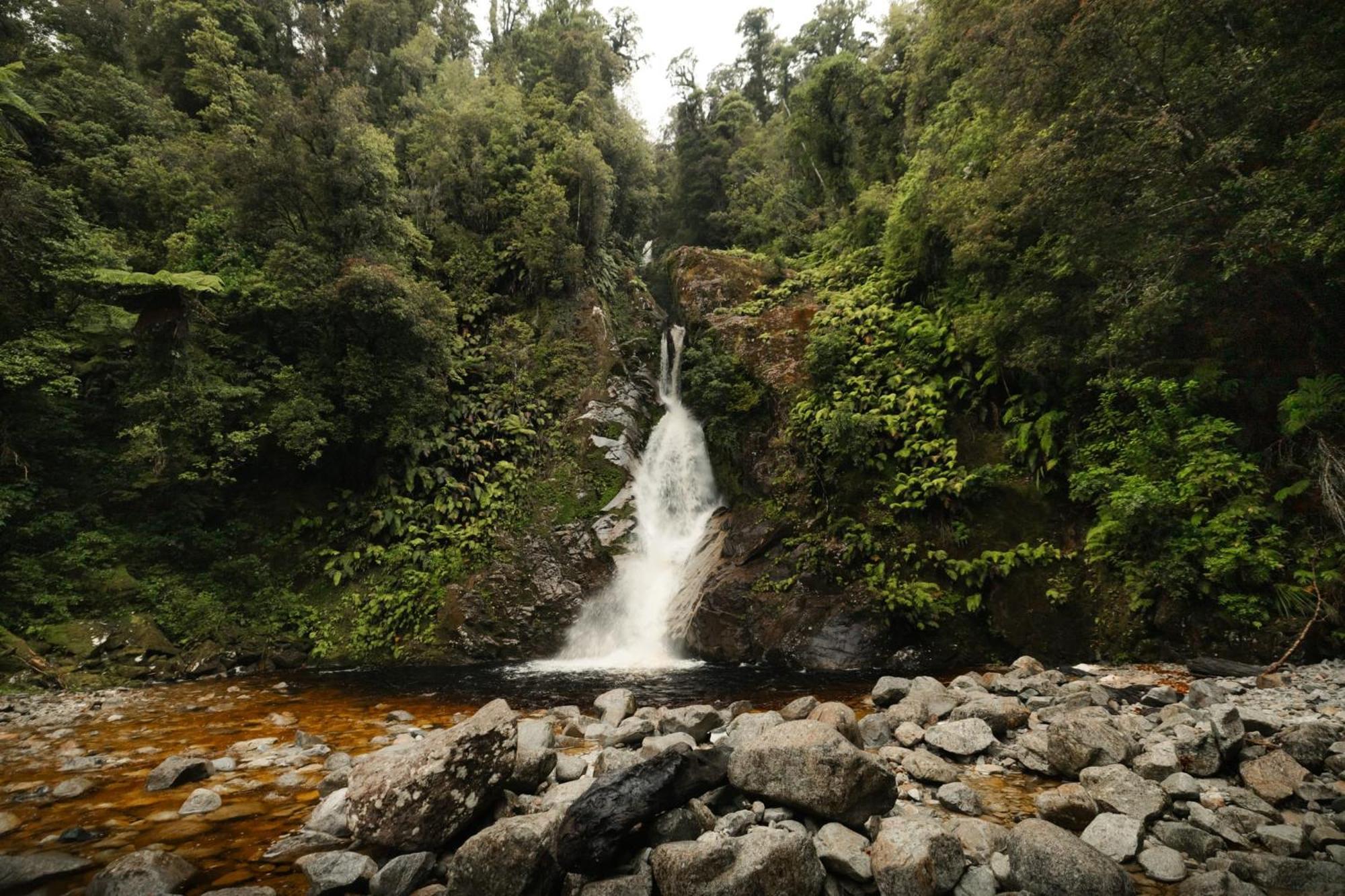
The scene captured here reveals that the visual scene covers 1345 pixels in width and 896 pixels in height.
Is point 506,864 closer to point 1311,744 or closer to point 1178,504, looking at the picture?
point 1311,744

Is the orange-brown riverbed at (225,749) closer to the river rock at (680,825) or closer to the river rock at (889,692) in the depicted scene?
the river rock at (889,692)

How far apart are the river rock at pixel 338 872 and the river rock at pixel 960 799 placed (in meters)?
4.01

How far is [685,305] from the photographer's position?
16.9 m

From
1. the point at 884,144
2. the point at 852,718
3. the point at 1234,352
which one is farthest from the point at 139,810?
the point at 884,144

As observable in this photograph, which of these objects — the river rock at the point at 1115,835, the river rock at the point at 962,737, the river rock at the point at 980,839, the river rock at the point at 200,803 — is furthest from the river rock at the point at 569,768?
the river rock at the point at 1115,835

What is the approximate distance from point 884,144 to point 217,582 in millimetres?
23286

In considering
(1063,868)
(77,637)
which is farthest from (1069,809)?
(77,637)

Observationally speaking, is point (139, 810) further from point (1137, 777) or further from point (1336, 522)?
point (1336, 522)

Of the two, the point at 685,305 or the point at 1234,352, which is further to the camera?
the point at 685,305

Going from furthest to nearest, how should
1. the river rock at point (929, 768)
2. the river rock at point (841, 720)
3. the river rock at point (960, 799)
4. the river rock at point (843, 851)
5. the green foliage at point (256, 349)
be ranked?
1. the green foliage at point (256, 349)
2. the river rock at point (841, 720)
3. the river rock at point (929, 768)
4. the river rock at point (960, 799)
5. the river rock at point (843, 851)

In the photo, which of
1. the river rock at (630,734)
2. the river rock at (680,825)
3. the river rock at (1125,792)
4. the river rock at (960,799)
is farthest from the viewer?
the river rock at (630,734)

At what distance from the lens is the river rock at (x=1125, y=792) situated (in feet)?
11.9

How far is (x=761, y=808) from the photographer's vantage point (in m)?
3.89

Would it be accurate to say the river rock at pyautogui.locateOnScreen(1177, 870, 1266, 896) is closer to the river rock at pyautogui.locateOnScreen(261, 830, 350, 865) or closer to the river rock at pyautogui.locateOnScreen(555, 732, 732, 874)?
the river rock at pyautogui.locateOnScreen(555, 732, 732, 874)
